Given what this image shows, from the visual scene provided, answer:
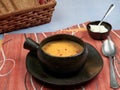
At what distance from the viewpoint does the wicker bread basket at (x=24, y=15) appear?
2.81ft

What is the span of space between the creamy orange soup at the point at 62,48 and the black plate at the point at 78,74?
0.15 feet

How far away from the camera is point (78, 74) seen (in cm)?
59

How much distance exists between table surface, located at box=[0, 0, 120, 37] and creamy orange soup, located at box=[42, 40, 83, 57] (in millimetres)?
293

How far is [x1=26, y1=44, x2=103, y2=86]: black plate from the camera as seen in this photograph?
57cm

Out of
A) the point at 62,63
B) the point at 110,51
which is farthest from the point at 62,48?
the point at 110,51

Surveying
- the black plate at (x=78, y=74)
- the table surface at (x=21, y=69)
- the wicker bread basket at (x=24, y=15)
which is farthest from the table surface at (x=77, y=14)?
the black plate at (x=78, y=74)

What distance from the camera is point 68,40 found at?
0.64 meters

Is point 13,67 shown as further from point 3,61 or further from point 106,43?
point 106,43

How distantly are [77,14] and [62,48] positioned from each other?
1.42 feet

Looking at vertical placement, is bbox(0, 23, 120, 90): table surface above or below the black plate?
below

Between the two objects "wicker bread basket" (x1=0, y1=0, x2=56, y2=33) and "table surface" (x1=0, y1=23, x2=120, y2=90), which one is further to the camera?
"wicker bread basket" (x1=0, y1=0, x2=56, y2=33)

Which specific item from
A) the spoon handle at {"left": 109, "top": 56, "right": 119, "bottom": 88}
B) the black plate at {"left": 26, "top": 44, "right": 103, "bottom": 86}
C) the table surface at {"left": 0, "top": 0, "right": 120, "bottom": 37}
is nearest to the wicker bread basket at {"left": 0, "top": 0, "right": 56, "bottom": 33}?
the table surface at {"left": 0, "top": 0, "right": 120, "bottom": 37}

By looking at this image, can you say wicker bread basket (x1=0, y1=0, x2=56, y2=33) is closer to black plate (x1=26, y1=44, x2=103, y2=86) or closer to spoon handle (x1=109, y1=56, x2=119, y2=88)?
black plate (x1=26, y1=44, x2=103, y2=86)

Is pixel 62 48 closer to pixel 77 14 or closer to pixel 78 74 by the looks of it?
pixel 78 74
